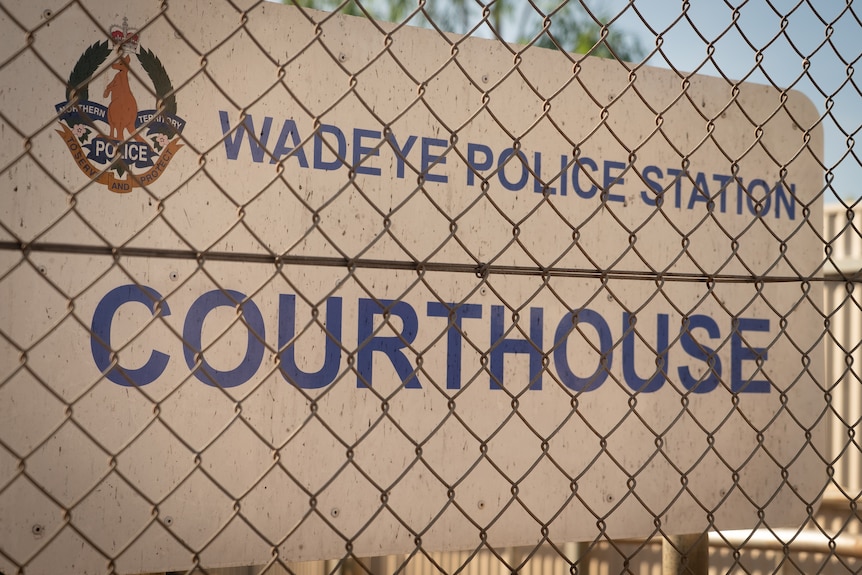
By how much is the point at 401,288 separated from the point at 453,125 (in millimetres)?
442

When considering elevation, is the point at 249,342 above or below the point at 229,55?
below

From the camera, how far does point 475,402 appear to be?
6.83 ft

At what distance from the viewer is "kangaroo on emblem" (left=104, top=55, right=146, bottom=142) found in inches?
71.5

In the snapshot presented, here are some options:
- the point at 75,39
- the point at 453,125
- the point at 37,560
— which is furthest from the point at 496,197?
the point at 37,560

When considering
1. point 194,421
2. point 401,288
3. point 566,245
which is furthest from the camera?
point 566,245

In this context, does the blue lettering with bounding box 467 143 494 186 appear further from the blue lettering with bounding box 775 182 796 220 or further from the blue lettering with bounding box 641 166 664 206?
the blue lettering with bounding box 775 182 796 220

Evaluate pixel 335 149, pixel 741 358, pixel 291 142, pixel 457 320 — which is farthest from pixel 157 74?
pixel 741 358

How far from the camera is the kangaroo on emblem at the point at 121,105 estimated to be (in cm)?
182

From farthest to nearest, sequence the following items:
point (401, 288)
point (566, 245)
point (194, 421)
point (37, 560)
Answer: point (566, 245)
point (401, 288)
point (194, 421)
point (37, 560)

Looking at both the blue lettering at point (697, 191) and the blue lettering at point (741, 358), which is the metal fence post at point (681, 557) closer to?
the blue lettering at point (741, 358)

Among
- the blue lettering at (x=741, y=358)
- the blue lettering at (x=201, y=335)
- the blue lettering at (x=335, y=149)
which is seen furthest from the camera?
the blue lettering at (x=741, y=358)

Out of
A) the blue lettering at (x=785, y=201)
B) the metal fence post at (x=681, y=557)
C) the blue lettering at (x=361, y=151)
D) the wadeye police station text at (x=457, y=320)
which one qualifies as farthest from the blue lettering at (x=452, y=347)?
the blue lettering at (x=785, y=201)

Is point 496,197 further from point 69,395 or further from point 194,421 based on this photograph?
point 69,395

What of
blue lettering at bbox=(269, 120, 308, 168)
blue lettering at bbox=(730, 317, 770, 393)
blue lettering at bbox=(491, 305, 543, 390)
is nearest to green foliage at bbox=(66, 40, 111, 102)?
blue lettering at bbox=(269, 120, 308, 168)
